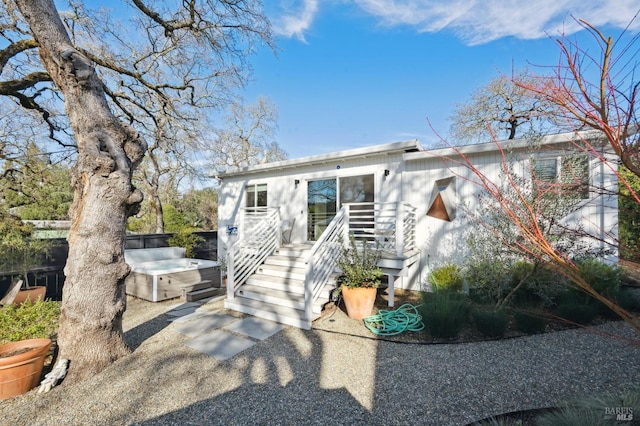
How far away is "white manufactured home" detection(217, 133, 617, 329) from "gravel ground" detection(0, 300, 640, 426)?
1.25 metres

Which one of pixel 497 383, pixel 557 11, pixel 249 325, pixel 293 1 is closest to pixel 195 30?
pixel 293 1

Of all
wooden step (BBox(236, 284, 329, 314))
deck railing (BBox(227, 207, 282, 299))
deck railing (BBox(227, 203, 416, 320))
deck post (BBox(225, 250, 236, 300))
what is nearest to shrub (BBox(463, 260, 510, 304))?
deck railing (BBox(227, 203, 416, 320))

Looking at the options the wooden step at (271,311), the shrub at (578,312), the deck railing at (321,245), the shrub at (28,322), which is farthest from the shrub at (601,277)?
the shrub at (28,322)

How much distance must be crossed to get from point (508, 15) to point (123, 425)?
460 centimetres

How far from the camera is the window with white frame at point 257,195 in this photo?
866 cm

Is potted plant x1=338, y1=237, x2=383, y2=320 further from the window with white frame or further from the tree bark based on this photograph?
the window with white frame

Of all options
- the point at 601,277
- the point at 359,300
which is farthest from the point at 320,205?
the point at 601,277

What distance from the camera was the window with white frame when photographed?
866 cm

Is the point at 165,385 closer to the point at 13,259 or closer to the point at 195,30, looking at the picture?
the point at 13,259

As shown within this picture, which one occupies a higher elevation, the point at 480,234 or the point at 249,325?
the point at 480,234

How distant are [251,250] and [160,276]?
2.00 meters

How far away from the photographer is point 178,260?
26.8 feet

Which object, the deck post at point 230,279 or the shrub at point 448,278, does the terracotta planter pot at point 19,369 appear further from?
the shrub at point 448,278

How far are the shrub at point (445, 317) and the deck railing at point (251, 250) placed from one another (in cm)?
338
